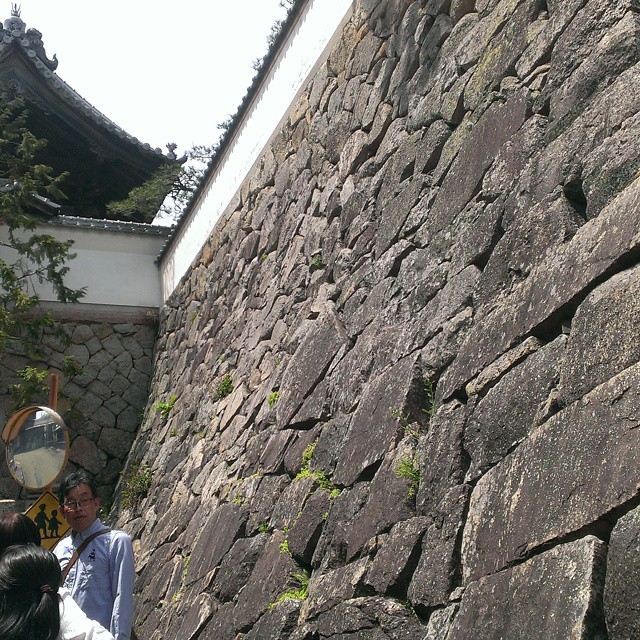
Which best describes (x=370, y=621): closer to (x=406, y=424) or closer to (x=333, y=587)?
(x=333, y=587)

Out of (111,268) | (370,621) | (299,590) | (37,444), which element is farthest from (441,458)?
(111,268)

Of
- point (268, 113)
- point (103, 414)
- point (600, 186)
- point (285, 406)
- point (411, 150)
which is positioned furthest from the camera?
point (103, 414)

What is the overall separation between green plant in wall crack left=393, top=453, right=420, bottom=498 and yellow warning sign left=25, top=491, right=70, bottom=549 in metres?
2.59

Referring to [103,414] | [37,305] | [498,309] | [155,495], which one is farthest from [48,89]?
[498,309]

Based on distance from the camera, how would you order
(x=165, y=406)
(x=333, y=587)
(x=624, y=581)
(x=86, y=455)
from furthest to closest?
(x=86, y=455), (x=165, y=406), (x=333, y=587), (x=624, y=581)

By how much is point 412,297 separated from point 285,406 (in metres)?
1.37

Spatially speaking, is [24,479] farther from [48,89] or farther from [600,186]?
[48,89]

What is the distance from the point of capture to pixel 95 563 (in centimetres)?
430

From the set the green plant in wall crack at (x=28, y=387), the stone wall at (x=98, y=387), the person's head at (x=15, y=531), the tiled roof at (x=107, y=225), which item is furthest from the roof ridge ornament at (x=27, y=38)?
the person's head at (x=15, y=531)

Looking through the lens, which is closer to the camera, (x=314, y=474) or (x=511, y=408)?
(x=511, y=408)

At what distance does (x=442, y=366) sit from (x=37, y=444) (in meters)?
3.44

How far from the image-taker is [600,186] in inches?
130

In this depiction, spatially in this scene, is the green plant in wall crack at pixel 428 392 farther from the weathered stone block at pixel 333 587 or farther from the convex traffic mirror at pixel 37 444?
the convex traffic mirror at pixel 37 444

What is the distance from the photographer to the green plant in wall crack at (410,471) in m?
3.67
